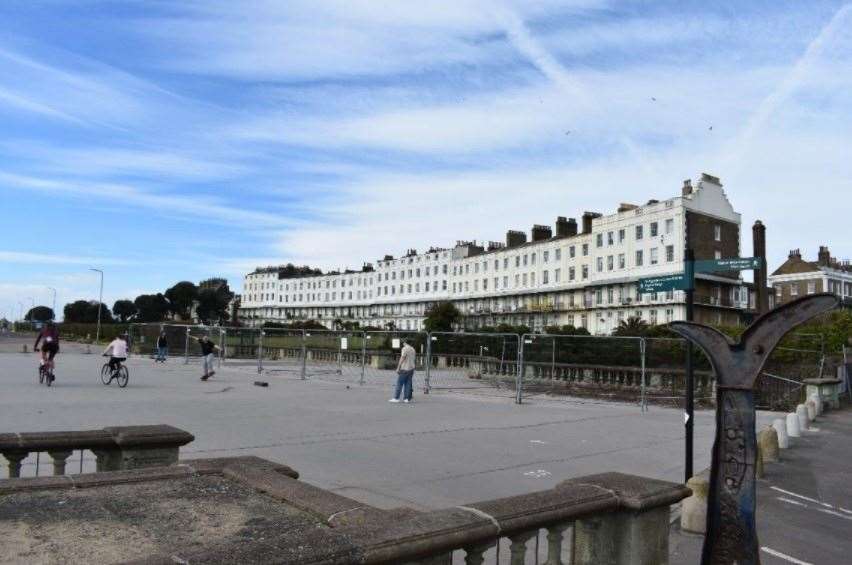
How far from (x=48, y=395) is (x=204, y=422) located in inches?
240

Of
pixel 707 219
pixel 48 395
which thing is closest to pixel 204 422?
pixel 48 395

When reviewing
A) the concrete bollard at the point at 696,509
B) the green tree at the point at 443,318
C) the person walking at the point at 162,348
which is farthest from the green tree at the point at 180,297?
the concrete bollard at the point at 696,509

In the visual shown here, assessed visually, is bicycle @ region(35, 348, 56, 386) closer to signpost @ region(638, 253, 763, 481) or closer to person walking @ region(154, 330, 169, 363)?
person walking @ region(154, 330, 169, 363)

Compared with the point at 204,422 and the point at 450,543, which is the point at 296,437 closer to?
the point at 204,422

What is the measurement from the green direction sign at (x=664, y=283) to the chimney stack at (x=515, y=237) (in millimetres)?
100399

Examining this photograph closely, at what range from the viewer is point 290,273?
177500mm

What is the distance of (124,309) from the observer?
565ft

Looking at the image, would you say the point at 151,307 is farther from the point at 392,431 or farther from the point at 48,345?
the point at 392,431

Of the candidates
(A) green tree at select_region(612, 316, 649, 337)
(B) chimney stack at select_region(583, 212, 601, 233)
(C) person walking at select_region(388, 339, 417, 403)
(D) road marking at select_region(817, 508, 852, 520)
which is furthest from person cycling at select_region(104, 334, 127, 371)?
(B) chimney stack at select_region(583, 212, 601, 233)

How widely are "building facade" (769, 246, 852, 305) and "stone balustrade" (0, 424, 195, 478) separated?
9916cm

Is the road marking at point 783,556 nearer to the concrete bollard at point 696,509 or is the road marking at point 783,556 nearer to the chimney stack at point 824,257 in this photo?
the concrete bollard at point 696,509

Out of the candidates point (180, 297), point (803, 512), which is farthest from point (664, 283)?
point (180, 297)

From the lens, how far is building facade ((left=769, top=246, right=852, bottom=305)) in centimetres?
9338

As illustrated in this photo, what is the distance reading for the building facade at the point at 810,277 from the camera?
306 ft
